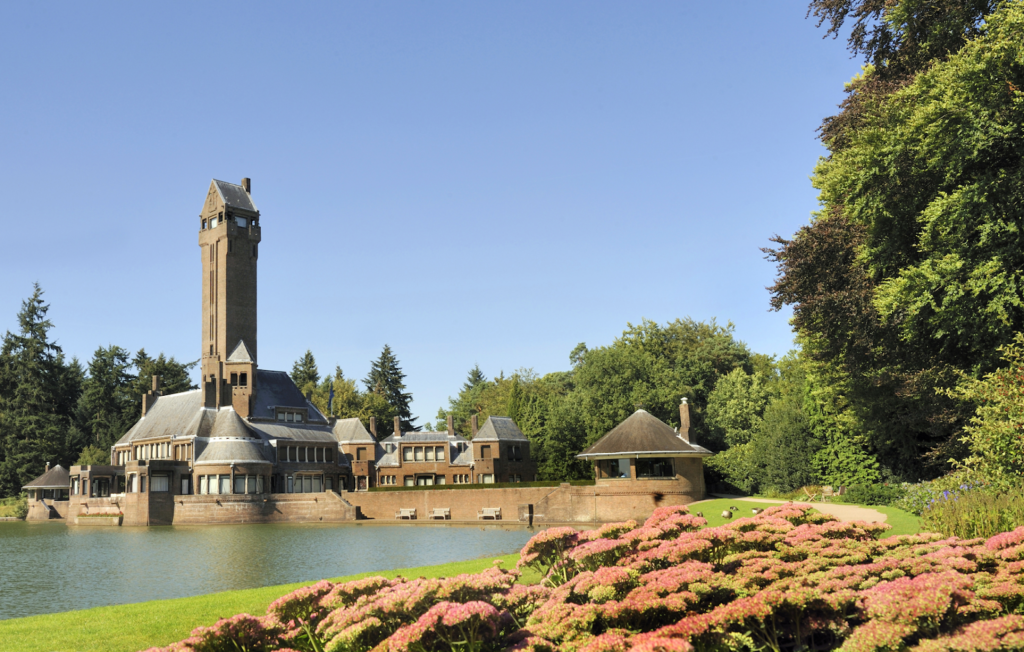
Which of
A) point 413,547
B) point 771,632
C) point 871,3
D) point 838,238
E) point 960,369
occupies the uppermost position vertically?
point 871,3

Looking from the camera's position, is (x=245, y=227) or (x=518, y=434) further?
(x=245, y=227)

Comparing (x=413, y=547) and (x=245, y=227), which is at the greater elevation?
(x=245, y=227)

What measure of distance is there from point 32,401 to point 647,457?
80.1m

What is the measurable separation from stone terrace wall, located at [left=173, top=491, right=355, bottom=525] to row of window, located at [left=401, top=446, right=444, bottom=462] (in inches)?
637

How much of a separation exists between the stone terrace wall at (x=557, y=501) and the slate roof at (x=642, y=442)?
196cm

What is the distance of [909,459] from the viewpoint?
42125 millimetres

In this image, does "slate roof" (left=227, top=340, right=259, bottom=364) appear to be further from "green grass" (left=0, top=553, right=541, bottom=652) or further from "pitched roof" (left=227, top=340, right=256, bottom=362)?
"green grass" (left=0, top=553, right=541, bottom=652)

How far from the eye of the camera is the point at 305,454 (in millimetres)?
76562

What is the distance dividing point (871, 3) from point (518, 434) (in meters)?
52.5

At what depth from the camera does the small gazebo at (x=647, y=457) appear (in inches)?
1914

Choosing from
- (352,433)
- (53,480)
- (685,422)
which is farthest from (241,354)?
(685,422)

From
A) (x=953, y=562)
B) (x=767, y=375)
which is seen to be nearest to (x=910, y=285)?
(x=953, y=562)

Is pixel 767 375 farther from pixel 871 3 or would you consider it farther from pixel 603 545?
pixel 603 545

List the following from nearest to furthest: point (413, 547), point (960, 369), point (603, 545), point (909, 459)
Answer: point (603, 545), point (960, 369), point (413, 547), point (909, 459)
